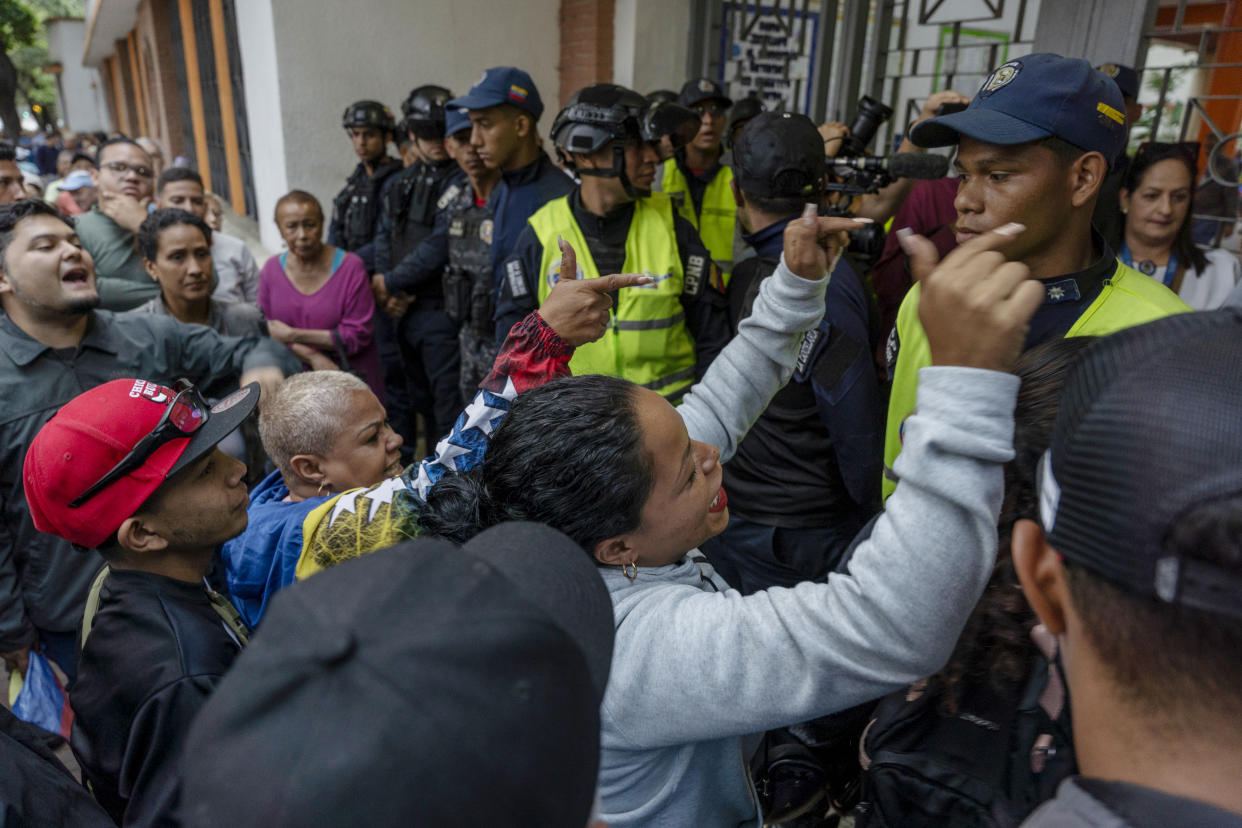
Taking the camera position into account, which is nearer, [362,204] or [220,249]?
[220,249]

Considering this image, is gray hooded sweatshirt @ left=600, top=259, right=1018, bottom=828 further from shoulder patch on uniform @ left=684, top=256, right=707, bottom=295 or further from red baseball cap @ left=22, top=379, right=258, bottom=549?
shoulder patch on uniform @ left=684, top=256, right=707, bottom=295

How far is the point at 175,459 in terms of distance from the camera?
1.53 meters

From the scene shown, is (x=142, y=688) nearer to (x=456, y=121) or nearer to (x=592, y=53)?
(x=456, y=121)

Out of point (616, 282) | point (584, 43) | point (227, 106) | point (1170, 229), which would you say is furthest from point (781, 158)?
point (227, 106)

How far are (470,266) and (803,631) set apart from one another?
3.29m

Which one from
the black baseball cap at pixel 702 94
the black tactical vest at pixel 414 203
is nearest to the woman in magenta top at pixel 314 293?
the black tactical vest at pixel 414 203

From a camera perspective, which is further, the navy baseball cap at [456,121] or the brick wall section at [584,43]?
the brick wall section at [584,43]

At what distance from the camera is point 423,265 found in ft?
13.7

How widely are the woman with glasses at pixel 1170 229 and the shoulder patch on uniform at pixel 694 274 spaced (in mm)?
1762

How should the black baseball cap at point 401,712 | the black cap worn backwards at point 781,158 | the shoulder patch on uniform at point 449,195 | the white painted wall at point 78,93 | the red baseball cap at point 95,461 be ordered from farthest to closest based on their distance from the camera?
the white painted wall at point 78,93 → the shoulder patch on uniform at point 449,195 → the black cap worn backwards at point 781,158 → the red baseball cap at point 95,461 → the black baseball cap at point 401,712

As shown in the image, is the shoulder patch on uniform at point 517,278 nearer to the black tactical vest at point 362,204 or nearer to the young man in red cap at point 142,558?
the young man in red cap at point 142,558

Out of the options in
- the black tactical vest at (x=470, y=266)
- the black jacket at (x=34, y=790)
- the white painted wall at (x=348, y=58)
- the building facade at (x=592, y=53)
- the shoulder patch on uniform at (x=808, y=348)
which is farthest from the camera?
the white painted wall at (x=348, y=58)

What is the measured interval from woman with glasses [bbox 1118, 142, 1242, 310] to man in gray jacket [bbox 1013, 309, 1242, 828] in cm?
282

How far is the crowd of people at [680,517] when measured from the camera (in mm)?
549
